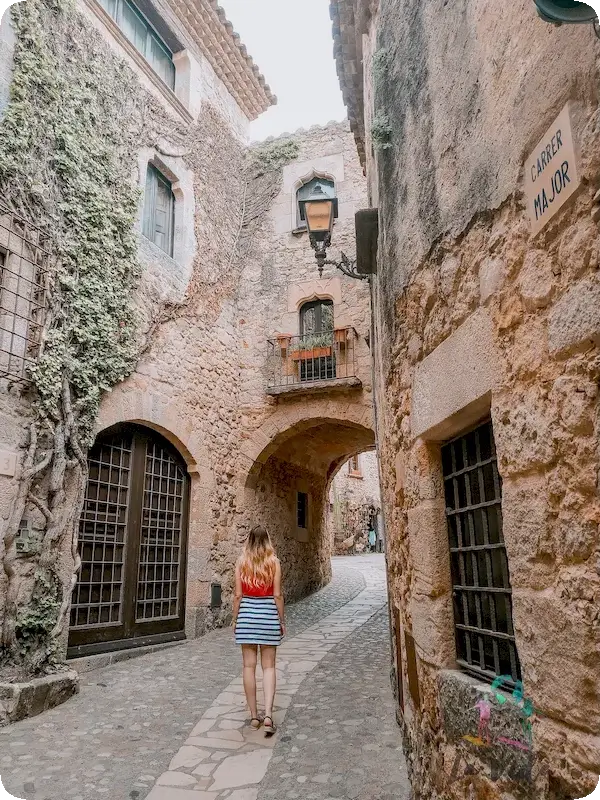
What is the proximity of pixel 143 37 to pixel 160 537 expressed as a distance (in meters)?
6.96

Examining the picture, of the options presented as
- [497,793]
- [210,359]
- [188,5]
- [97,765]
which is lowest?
[97,765]

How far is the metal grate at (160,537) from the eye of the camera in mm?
6766

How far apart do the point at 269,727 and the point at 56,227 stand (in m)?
4.87

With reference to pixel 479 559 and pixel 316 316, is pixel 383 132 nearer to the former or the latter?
pixel 479 559

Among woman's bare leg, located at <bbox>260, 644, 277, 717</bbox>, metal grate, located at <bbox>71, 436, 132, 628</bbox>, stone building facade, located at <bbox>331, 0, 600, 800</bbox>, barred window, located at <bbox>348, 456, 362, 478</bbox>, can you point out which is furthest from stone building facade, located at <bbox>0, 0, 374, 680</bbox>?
barred window, located at <bbox>348, 456, 362, 478</bbox>

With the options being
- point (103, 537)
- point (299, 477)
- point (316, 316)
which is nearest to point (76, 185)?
point (103, 537)

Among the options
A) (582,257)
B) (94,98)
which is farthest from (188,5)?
(582,257)

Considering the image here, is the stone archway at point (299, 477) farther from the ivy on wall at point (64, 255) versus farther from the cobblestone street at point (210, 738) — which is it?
the cobblestone street at point (210, 738)

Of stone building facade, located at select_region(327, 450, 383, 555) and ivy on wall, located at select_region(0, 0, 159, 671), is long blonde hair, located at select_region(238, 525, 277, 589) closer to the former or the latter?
ivy on wall, located at select_region(0, 0, 159, 671)

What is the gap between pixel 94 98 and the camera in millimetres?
6559

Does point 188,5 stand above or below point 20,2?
above

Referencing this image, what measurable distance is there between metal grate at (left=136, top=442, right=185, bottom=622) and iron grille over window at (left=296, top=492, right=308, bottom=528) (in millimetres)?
3851

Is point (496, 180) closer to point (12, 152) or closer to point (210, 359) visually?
point (12, 152)

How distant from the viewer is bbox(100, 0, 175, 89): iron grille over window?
7.57 metres
